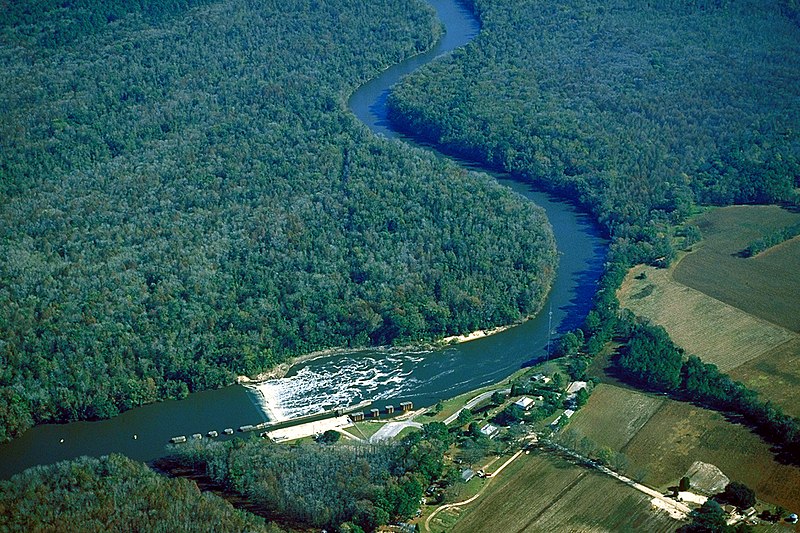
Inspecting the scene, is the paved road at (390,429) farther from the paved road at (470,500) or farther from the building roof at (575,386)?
the building roof at (575,386)

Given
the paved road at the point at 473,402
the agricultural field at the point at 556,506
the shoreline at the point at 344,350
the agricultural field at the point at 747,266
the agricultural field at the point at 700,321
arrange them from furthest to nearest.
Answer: the agricultural field at the point at 747,266, the agricultural field at the point at 700,321, the shoreline at the point at 344,350, the paved road at the point at 473,402, the agricultural field at the point at 556,506

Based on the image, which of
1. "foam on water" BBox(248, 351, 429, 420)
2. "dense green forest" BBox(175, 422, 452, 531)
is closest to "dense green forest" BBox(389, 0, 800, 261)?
"foam on water" BBox(248, 351, 429, 420)

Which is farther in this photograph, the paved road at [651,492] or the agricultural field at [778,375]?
the agricultural field at [778,375]

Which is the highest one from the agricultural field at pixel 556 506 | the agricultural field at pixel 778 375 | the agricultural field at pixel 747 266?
the agricultural field at pixel 556 506

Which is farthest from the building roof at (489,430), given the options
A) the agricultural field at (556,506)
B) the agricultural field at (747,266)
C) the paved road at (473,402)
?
the agricultural field at (747,266)

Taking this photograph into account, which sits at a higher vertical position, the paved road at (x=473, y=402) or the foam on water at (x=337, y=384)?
the foam on water at (x=337, y=384)

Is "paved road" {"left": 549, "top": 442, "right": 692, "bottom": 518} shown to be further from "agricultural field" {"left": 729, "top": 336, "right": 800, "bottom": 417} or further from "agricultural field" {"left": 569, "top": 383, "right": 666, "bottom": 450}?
"agricultural field" {"left": 729, "top": 336, "right": 800, "bottom": 417}

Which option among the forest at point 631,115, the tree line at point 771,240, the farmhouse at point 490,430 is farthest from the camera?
the forest at point 631,115

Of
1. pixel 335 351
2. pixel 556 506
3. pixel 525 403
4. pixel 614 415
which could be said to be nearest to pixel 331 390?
pixel 335 351
